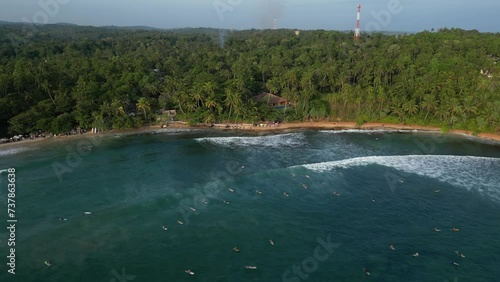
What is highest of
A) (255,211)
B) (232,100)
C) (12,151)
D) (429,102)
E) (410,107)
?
(429,102)

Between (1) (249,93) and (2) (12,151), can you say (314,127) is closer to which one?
(1) (249,93)

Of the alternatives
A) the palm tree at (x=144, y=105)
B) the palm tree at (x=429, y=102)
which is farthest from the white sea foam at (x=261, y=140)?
the palm tree at (x=429, y=102)

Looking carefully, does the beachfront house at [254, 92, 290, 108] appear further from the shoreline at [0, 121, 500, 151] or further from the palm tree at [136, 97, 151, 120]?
the palm tree at [136, 97, 151, 120]

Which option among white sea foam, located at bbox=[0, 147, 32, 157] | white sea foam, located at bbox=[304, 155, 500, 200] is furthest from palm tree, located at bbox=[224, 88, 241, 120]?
white sea foam, located at bbox=[0, 147, 32, 157]

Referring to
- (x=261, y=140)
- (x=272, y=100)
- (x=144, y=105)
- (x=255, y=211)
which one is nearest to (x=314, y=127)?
(x=272, y=100)

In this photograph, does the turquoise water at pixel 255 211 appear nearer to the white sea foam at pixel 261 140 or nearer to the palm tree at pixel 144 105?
the white sea foam at pixel 261 140

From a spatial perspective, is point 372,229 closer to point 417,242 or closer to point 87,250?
point 417,242

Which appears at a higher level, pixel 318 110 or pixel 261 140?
pixel 318 110
